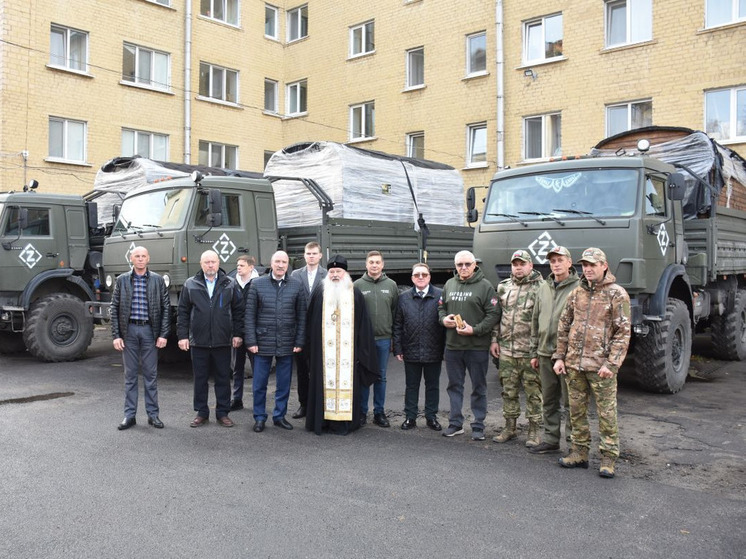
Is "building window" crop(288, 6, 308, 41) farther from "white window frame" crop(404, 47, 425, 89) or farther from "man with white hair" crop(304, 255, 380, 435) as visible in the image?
"man with white hair" crop(304, 255, 380, 435)

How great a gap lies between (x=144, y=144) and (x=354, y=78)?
723 centimetres

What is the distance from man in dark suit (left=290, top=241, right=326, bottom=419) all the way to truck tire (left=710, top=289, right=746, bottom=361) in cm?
644

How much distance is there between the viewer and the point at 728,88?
1616cm

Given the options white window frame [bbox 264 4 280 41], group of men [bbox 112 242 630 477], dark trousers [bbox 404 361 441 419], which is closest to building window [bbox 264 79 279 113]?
white window frame [bbox 264 4 280 41]

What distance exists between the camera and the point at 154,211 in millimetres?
9797

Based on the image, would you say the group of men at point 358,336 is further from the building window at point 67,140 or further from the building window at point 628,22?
the building window at point 67,140

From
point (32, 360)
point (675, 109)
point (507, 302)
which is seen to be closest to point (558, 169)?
point (507, 302)

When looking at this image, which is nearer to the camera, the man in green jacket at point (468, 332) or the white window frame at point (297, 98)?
the man in green jacket at point (468, 332)

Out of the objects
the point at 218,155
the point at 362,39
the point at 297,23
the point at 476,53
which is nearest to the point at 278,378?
the point at 476,53

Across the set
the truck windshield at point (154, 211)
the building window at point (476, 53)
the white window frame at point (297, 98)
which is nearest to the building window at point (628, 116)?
the building window at point (476, 53)

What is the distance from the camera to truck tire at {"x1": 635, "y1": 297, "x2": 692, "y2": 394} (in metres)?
7.81

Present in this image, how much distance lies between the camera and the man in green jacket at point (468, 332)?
614 centimetres

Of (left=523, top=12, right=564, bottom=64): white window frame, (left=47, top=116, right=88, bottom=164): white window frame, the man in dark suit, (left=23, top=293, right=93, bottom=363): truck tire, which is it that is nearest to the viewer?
the man in dark suit

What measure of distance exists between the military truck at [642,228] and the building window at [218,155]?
51.4ft
